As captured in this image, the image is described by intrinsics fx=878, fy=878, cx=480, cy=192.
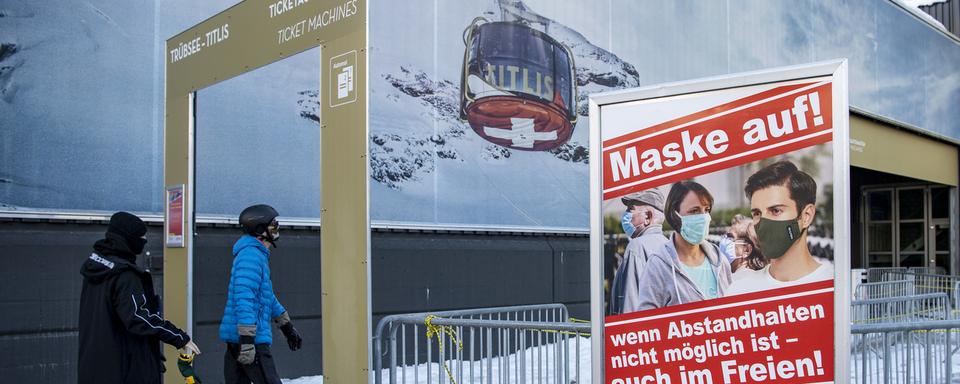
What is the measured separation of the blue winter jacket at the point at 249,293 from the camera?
18.7 feet

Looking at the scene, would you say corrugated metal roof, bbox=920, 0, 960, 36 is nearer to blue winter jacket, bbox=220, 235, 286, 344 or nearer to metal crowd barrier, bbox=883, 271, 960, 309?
metal crowd barrier, bbox=883, 271, 960, 309

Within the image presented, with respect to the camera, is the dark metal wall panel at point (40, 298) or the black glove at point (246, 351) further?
the dark metal wall panel at point (40, 298)

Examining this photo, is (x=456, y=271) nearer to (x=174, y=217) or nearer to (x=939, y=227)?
(x=174, y=217)

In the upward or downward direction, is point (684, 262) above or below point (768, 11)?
below

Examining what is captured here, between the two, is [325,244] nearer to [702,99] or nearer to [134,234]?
[134,234]

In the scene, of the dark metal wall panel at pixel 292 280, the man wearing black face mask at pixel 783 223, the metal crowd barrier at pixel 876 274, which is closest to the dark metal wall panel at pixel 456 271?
the dark metal wall panel at pixel 292 280

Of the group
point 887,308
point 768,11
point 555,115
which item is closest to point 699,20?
point 768,11

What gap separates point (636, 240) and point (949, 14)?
27.9m

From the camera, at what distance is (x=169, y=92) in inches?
288

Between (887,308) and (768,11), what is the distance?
300 inches

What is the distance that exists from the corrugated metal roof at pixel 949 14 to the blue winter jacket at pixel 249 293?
26.8 m

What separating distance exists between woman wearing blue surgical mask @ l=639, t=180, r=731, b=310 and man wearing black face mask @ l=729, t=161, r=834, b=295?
0.14 metres

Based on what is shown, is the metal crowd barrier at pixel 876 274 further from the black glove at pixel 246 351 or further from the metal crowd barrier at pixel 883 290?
the black glove at pixel 246 351

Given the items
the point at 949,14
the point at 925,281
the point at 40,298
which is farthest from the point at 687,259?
the point at 949,14
